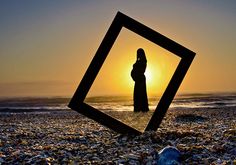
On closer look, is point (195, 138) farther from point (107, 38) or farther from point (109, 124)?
point (107, 38)

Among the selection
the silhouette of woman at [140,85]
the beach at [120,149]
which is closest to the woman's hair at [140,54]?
the silhouette of woman at [140,85]

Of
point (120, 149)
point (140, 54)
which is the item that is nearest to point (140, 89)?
point (140, 54)

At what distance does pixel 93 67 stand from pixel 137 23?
1.42m

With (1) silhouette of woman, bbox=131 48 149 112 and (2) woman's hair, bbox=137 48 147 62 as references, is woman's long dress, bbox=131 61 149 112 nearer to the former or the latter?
(1) silhouette of woman, bbox=131 48 149 112

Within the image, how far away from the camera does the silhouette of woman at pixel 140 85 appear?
14.5 metres

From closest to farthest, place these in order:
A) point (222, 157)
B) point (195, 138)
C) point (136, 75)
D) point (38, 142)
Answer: point (222, 157), point (195, 138), point (38, 142), point (136, 75)

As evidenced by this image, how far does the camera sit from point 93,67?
921 cm

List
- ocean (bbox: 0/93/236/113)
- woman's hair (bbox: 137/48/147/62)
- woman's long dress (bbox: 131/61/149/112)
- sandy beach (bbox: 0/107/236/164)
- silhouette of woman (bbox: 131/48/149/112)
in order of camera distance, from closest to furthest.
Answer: sandy beach (bbox: 0/107/236/164) → woman's hair (bbox: 137/48/147/62) → silhouette of woman (bbox: 131/48/149/112) → woman's long dress (bbox: 131/61/149/112) → ocean (bbox: 0/93/236/113)

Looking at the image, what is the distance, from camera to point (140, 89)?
15914mm

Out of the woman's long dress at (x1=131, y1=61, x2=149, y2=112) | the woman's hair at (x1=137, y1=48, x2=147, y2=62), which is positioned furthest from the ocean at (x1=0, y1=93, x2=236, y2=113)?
the woman's hair at (x1=137, y1=48, x2=147, y2=62)

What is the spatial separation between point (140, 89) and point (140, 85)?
330 millimetres

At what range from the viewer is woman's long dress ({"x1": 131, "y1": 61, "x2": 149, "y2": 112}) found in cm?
1474

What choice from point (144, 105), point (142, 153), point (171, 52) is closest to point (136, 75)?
point (144, 105)

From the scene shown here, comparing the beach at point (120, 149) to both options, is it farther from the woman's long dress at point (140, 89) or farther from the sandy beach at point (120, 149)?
the woman's long dress at point (140, 89)
